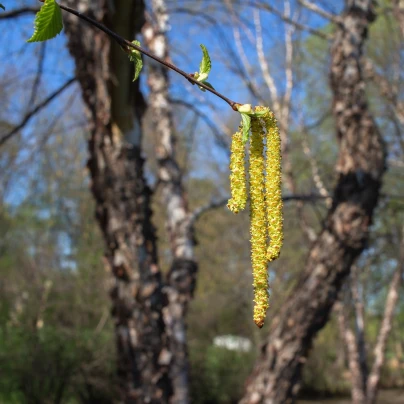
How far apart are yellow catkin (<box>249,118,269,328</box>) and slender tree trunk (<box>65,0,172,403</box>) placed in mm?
1864

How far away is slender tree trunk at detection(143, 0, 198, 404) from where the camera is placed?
3.10 meters

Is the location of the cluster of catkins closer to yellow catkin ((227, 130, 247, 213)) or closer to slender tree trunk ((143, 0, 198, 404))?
yellow catkin ((227, 130, 247, 213))

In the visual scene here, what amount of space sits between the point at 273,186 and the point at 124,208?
1.91 m

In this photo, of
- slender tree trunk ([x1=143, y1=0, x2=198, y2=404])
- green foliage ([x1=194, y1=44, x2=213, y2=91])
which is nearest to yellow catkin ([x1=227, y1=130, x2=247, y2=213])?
green foliage ([x1=194, y1=44, x2=213, y2=91])

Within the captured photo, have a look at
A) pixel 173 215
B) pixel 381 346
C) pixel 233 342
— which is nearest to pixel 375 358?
pixel 381 346

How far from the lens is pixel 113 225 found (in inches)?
103

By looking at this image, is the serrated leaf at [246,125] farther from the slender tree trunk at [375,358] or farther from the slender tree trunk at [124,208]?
the slender tree trunk at [375,358]

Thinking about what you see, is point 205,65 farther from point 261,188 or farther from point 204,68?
point 261,188

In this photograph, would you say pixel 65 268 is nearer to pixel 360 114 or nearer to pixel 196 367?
pixel 196 367

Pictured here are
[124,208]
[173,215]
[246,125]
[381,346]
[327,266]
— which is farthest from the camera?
[381,346]

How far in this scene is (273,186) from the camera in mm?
781

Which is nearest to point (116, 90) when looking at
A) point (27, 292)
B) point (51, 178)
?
point (27, 292)

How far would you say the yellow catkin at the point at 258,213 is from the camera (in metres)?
0.76

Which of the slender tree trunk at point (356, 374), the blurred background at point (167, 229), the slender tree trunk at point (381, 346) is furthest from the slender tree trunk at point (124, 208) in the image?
the slender tree trunk at point (356, 374)
